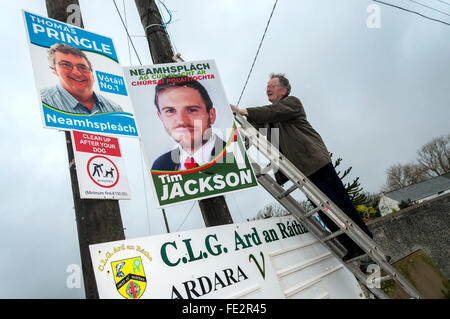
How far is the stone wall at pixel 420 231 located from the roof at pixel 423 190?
39.5 metres

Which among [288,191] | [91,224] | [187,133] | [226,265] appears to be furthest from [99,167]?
[288,191]

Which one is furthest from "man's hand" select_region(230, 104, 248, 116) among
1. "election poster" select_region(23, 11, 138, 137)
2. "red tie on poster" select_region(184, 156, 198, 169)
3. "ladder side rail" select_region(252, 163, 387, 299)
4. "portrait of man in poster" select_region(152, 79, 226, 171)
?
"election poster" select_region(23, 11, 138, 137)

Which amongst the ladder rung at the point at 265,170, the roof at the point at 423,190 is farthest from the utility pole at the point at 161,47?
the roof at the point at 423,190

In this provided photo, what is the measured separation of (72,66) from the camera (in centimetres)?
300

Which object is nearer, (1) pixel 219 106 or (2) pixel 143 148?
(2) pixel 143 148

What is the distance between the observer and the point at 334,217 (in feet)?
10.9

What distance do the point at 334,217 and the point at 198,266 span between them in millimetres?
1634

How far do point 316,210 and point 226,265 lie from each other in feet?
4.18

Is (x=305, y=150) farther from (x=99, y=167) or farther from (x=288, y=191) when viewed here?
(x=99, y=167)

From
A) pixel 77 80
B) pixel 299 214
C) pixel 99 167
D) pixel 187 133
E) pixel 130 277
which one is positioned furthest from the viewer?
pixel 299 214

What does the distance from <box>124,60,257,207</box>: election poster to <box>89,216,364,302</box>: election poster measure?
0.48 metres
